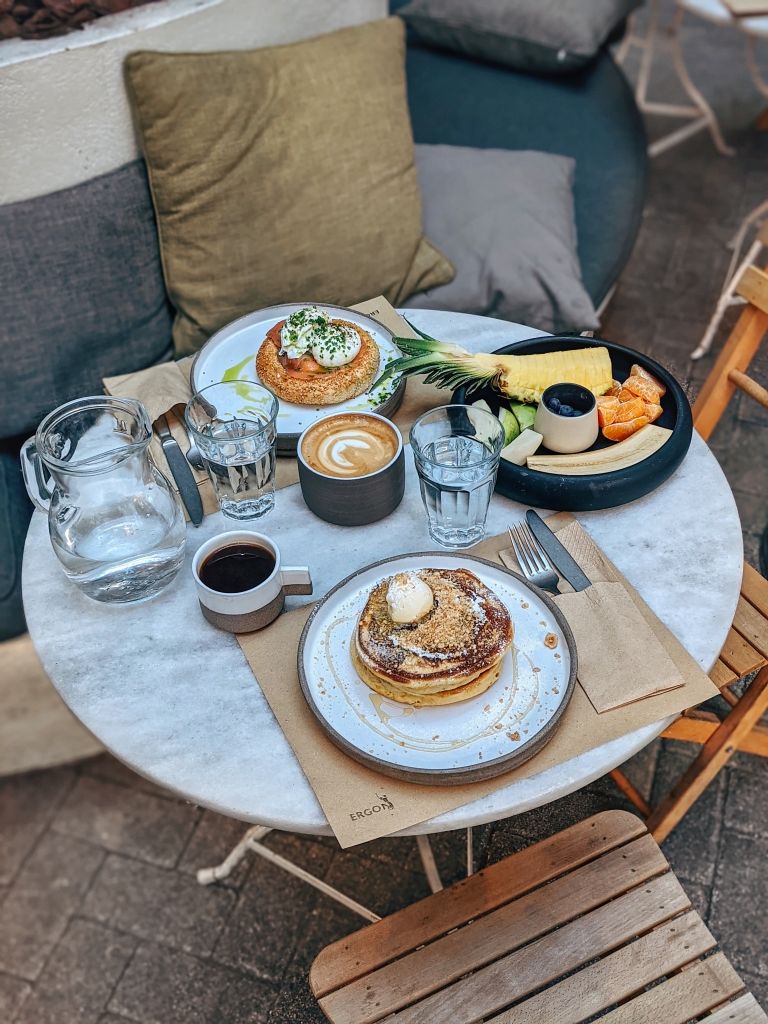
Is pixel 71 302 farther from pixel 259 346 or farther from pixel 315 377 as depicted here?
pixel 315 377

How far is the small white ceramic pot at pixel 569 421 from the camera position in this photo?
4.72 feet

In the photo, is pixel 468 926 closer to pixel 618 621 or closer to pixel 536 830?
pixel 536 830

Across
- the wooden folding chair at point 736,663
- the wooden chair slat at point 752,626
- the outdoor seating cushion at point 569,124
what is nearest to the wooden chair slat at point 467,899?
the wooden folding chair at point 736,663

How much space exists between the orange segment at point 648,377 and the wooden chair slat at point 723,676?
0.47 m

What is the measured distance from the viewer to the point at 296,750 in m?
1.13

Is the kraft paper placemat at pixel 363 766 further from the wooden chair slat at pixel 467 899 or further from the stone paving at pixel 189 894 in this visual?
the stone paving at pixel 189 894

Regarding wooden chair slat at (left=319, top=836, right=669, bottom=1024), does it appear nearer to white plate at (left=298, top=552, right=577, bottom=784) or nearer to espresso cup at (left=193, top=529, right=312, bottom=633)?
white plate at (left=298, top=552, right=577, bottom=784)

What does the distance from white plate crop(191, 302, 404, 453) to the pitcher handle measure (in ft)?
1.19

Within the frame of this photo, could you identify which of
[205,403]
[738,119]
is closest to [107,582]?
[205,403]

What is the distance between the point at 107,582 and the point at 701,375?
93.4 inches

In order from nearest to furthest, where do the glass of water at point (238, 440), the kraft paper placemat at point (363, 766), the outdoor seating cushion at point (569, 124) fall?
the kraft paper placemat at point (363, 766)
the glass of water at point (238, 440)
the outdoor seating cushion at point (569, 124)

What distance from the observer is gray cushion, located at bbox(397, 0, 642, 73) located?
298cm

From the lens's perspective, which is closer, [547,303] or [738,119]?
[547,303]

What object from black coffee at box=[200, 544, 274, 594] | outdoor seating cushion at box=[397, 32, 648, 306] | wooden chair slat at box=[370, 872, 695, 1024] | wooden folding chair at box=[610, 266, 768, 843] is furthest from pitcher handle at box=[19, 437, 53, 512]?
outdoor seating cushion at box=[397, 32, 648, 306]
